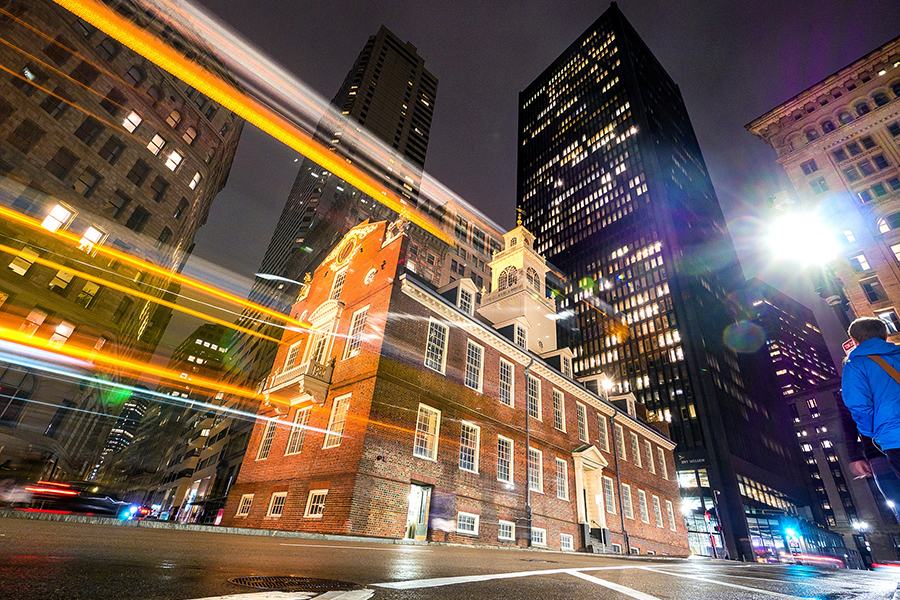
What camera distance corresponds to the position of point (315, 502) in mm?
16547

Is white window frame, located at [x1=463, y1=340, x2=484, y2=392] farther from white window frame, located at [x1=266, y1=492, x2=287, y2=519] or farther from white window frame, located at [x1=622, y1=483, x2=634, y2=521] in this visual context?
white window frame, located at [x1=622, y1=483, x2=634, y2=521]

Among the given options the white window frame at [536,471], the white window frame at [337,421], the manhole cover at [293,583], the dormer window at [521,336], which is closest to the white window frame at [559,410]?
the white window frame at [536,471]

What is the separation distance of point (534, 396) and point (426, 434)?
29.9ft

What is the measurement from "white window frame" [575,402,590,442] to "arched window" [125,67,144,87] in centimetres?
4880

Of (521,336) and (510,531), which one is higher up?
(521,336)

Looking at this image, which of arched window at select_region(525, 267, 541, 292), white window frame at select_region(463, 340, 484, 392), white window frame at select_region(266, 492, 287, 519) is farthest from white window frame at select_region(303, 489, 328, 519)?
arched window at select_region(525, 267, 541, 292)

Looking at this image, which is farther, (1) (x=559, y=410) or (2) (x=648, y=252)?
(2) (x=648, y=252)

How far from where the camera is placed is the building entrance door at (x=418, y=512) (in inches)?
651

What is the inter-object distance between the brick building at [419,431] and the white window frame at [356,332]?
91mm

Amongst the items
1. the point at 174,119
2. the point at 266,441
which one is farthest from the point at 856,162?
the point at 174,119

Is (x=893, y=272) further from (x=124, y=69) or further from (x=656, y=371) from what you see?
(x=124, y=69)

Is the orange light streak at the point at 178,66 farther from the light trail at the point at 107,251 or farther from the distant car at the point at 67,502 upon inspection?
the distant car at the point at 67,502

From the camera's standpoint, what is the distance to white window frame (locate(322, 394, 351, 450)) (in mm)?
17188

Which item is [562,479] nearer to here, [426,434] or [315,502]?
[426,434]
